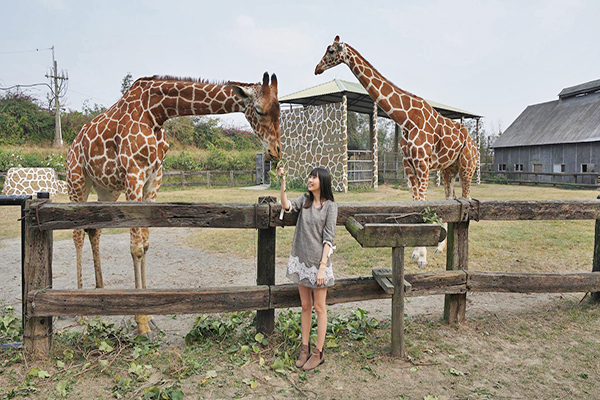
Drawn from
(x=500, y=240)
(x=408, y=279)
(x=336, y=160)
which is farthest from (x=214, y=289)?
(x=336, y=160)

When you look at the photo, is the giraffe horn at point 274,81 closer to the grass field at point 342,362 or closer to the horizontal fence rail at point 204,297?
the horizontal fence rail at point 204,297

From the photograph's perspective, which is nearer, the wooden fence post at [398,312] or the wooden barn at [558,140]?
the wooden fence post at [398,312]

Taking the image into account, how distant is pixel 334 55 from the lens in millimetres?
5508

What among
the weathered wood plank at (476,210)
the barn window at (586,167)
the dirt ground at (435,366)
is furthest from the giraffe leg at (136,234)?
the barn window at (586,167)

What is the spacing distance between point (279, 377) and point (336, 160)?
13.8m

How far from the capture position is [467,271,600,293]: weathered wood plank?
3.46 m

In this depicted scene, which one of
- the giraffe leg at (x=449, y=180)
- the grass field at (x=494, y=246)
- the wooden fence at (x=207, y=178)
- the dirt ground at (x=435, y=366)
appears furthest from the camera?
the wooden fence at (x=207, y=178)

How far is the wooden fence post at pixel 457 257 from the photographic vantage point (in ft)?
11.3

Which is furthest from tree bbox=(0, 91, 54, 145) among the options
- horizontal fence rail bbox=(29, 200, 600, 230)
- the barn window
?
the barn window

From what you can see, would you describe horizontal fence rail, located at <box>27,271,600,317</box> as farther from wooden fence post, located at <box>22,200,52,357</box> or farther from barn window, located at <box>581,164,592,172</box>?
barn window, located at <box>581,164,592,172</box>

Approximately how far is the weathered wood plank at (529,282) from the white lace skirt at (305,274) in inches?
Result: 57.7

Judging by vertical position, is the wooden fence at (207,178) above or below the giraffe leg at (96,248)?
above

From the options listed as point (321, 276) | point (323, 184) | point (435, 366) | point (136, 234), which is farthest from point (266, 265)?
point (435, 366)

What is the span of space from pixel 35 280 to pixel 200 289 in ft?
4.02
